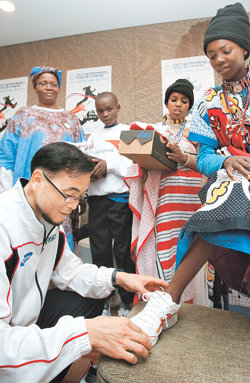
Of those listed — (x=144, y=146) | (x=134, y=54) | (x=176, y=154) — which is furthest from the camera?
(x=134, y=54)

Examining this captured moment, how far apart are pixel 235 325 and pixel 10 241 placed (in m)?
0.75

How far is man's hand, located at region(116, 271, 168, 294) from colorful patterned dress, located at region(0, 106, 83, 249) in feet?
2.92

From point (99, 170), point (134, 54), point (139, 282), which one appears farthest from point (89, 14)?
point (139, 282)

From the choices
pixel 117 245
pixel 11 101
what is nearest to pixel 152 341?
pixel 117 245

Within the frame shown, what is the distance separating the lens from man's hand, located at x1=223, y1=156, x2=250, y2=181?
2.94 feet

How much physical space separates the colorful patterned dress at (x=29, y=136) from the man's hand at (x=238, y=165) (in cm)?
118

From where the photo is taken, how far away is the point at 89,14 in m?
2.74

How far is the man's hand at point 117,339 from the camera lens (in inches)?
27.4

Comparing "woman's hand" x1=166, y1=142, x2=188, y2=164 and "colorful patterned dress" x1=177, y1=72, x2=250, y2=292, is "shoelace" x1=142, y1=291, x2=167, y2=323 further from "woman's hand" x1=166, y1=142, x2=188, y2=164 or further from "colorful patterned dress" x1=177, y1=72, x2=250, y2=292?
"woman's hand" x1=166, y1=142, x2=188, y2=164

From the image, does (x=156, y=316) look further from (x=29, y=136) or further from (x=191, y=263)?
(x=29, y=136)

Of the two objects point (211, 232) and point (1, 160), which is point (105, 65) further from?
point (211, 232)

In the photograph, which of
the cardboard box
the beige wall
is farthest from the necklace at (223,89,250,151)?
the beige wall

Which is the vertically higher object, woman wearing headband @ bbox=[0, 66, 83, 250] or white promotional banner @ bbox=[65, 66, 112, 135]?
white promotional banner @ bbox=[65, 66, 112, 135]

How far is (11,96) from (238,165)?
3.10 m
